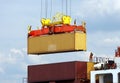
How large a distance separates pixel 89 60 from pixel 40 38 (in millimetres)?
8471

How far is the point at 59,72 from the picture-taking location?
161 ft

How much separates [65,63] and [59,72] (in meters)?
1.25

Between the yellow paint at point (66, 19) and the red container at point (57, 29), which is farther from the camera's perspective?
the yellow paint at point (66, 19)

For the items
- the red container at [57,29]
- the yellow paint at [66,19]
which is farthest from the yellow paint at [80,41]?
the yellow paint at [66,19]

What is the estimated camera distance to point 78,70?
47.9 meters

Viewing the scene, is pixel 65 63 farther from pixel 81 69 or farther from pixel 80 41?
pixel 80 41

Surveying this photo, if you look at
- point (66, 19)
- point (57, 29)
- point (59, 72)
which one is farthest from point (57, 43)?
point (59, 72)

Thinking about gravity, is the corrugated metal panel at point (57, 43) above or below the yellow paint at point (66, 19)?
below

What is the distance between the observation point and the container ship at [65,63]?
4775 centimetres

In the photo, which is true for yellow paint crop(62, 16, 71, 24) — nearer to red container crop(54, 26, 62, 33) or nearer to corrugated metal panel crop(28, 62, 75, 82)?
red container crop(54, 26, 62, 33)

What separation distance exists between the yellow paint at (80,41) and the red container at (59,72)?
173 inches

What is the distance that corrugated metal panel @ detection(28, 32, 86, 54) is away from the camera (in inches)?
2083

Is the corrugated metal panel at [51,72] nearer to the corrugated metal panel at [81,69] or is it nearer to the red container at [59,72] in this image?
the red container at [59,72]

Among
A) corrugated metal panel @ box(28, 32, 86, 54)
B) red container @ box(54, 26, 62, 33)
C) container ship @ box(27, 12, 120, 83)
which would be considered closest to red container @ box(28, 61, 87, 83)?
container ship @ box(27, 12, 120, 83)
